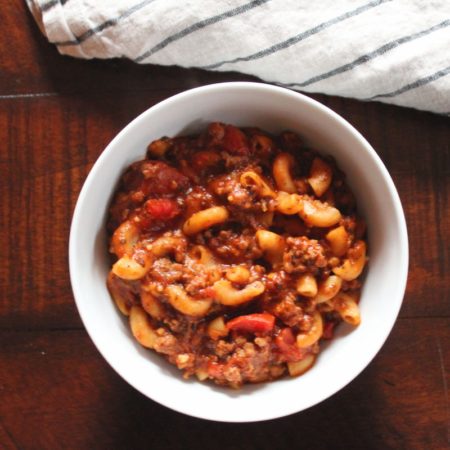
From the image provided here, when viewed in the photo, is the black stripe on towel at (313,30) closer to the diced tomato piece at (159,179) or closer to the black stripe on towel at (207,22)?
the black stripe on towel at (207,22)

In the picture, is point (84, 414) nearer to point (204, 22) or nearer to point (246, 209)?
point (246, 209)

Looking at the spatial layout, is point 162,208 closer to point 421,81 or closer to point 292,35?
point 292,35

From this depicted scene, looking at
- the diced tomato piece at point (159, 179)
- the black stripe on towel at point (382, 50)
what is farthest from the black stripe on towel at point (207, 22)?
the diced tomato piece at point (159, 179)

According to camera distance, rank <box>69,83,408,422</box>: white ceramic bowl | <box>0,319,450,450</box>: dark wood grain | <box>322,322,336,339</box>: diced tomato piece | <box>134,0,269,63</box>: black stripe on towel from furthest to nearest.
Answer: <box>0,319,450,450</box>: dark wood grain → <box>134,0,269,63</box>: black stripe on towel → <box>322,322,336,339</box>: diced tomato piece → <box>69,83,408,422</box>: white ceramic bowl

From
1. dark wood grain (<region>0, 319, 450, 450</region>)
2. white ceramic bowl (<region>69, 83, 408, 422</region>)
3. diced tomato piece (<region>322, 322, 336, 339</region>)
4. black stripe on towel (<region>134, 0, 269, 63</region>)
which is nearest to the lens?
white ceramic bowl (<region>69, 83, 408, 422</region>)

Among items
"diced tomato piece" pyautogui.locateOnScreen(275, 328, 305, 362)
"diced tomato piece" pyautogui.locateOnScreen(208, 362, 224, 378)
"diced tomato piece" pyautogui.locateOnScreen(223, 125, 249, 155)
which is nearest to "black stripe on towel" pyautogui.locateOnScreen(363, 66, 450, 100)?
"diced tomato piece" pyautogui.locateOnScreen(223, 125, 249, 155)

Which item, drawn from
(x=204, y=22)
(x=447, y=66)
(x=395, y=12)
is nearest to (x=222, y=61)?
(x=204, y=22)

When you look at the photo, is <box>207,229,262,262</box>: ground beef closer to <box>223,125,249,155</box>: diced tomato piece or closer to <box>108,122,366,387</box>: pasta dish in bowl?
<box>108,122,366,387</box>: pasta dish in bowl
